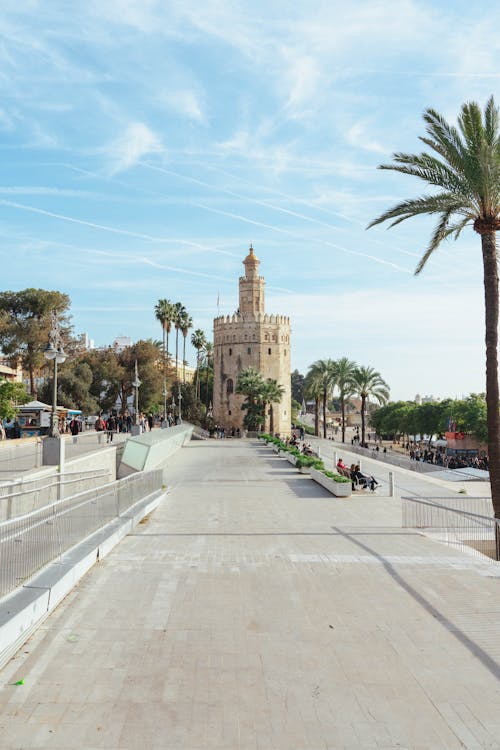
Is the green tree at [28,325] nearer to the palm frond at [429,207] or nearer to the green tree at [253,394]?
the green tree at [253,394]

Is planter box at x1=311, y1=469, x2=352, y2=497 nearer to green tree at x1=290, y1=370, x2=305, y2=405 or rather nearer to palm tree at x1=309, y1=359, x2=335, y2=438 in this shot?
palm tree at x1=309, y1=359, x2=335, y2=438

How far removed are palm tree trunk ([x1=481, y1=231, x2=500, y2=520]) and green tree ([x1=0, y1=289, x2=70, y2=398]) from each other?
42.4 metres

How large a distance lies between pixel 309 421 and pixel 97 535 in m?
134

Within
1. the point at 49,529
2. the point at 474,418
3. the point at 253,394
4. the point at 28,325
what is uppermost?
the point at 28,325

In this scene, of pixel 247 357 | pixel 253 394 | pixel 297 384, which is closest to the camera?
pixel 253 394

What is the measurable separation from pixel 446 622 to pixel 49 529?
4.87 meters

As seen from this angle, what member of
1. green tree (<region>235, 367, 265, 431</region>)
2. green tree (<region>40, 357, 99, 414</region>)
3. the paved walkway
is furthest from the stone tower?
the paved walkway

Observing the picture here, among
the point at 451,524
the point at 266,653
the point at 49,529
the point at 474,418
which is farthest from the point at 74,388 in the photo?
the point at 266,653

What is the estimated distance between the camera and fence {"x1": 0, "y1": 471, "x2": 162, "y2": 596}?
22.2 feet

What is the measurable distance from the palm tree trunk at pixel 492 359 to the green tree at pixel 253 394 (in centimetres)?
5380

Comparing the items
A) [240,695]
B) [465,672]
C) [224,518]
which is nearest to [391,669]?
[465,672]

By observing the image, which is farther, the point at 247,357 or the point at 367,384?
the point at 247,357

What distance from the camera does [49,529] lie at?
8086 millimetres

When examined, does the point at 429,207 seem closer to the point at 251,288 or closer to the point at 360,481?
the point at 360,481
